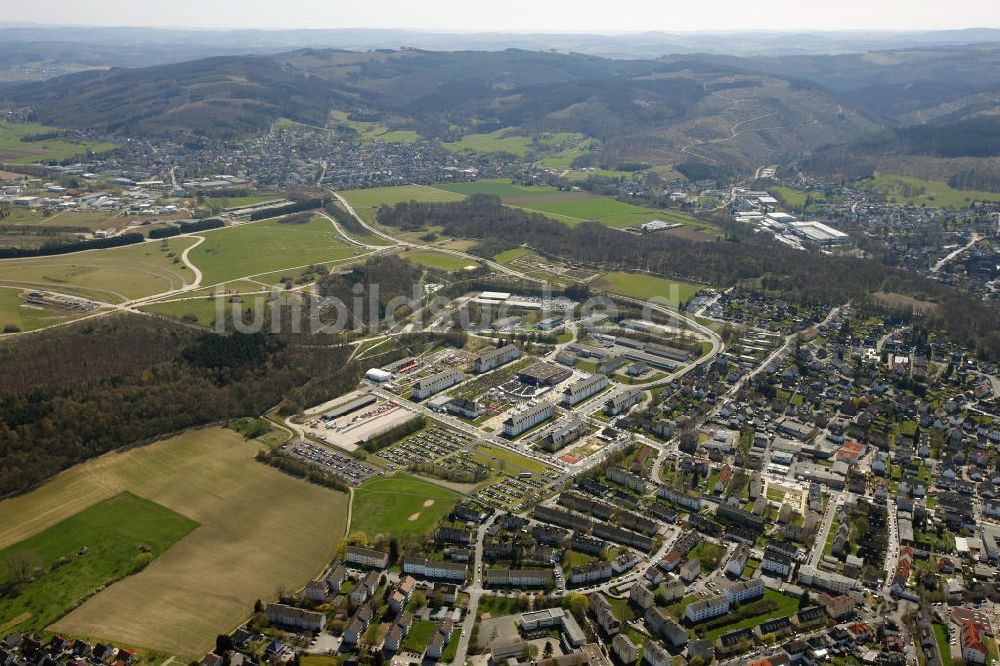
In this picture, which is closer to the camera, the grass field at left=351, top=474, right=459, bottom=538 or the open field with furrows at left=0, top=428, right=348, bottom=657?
the open field with furrows at left=0, top=428, right=348, bottom=657

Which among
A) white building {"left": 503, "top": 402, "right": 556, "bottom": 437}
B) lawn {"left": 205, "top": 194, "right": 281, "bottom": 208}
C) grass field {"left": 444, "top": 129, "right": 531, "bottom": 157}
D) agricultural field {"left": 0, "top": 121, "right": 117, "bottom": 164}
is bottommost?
white building {"left": 503, "top": 402, "right": 556, "bottom": 437}

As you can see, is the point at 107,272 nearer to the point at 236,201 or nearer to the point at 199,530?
the point at 236,201

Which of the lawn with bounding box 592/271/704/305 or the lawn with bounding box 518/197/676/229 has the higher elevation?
the lawn with bounding box 518/197/676/229

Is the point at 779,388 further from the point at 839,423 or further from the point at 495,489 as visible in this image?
the point at 495,489

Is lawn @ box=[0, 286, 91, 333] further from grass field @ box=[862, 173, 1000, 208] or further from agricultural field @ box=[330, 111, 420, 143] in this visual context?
grass field @ box=[862, 173, 1000, 208]

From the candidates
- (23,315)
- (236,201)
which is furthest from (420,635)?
(236,201)

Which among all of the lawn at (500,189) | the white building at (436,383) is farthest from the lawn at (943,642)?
the lawn at (500,189)

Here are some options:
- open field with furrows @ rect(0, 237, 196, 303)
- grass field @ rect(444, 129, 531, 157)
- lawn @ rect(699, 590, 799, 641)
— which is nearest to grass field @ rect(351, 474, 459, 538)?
lawn @ rect(699, 590, 799, 641)
